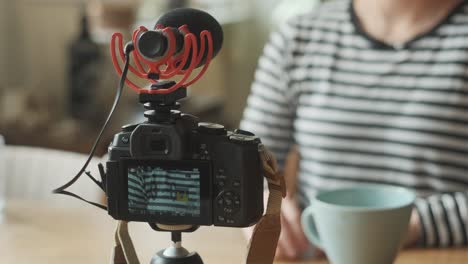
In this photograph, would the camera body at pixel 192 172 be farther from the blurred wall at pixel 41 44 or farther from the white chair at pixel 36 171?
the blurred wall at pixel 41 44

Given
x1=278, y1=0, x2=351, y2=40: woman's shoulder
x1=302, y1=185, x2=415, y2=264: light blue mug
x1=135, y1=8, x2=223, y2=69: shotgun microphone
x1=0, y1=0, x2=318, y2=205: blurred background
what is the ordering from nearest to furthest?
x1=135, y1=8, x2=223, y2=69: shotgun microphone → x1=302, y1=185, x2=415, y2=264: light blue mug → x1=278, y1=0, x2=351, y2=40: woman's shoulder → x1=0, y1=0, x2=318, y2=205: blurred background

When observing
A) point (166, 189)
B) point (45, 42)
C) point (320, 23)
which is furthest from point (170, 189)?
point (45, 42)

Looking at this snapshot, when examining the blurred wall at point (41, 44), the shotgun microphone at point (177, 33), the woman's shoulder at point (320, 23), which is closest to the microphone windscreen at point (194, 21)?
the shotgun microphone at point (177, 33)

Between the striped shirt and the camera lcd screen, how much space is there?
460 mm

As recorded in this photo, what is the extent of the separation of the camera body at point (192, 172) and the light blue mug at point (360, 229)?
0.14 metres

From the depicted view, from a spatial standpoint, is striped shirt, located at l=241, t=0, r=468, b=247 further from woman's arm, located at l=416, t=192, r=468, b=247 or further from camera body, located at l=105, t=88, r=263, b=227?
camera body, located at l=105, t=88, r=263, b=227

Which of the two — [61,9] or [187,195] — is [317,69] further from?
[61,9]

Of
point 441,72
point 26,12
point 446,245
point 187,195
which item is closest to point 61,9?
point 26,12

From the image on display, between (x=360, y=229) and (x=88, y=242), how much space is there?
0.36 meters

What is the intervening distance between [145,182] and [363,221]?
23cm

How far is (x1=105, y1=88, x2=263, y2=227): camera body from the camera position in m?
0.64

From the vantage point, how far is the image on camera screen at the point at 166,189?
2.13 feet

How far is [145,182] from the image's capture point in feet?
2.16

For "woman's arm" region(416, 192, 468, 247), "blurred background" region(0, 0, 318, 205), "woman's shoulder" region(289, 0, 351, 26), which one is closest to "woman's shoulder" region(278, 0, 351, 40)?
"woman's shoulder" region(289, 0, 351, 26)
